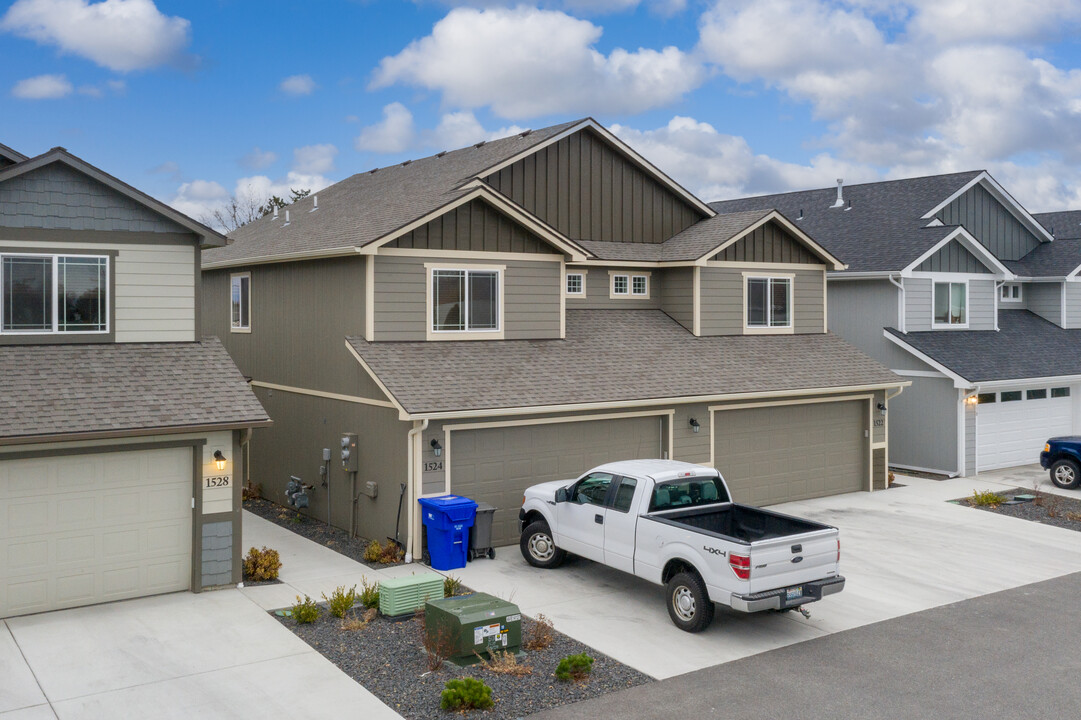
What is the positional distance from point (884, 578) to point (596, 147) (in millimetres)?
11834

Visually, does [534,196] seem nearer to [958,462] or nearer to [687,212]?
[687,212]

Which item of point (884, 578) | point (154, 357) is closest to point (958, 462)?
point (884, 578)

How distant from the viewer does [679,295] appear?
69.8ft

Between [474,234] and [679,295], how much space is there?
594 cm

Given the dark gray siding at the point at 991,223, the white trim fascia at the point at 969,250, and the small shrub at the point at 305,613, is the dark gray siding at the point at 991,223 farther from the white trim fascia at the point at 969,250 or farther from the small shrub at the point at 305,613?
the small shrub at the point at 305,613

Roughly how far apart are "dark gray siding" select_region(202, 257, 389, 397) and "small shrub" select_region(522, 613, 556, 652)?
554 cm

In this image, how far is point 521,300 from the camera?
18.1 meters

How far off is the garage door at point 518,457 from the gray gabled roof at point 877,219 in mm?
10652

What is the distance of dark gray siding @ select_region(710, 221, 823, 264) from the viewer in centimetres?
2108

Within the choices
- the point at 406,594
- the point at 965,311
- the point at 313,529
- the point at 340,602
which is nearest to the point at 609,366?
the point at 313,529

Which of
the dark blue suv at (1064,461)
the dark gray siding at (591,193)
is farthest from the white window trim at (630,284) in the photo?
the dark blue suv at (1064,461)

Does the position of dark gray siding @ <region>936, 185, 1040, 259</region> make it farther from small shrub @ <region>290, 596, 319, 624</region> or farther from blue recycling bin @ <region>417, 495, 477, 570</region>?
small shrub @ <region>290, 596, 319, 624</region>

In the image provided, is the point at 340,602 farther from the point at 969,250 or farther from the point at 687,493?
the point at 969,250

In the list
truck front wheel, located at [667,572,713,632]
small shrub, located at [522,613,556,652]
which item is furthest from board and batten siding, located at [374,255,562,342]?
truck front wheel, located at [667,572,713,632]
